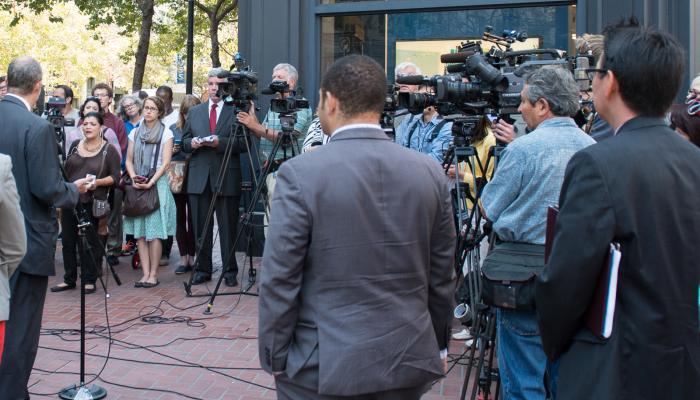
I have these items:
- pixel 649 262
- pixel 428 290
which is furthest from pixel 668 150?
pixel 428 290

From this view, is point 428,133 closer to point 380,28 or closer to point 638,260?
point 380,28

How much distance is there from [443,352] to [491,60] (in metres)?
2.64

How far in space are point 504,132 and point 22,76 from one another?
298 centimetres

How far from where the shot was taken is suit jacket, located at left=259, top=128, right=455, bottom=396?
2.33 meters

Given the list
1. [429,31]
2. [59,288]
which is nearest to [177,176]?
[59,288]

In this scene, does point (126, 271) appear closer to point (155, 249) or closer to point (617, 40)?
point (155, 249)

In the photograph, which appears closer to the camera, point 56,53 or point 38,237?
point 38,237

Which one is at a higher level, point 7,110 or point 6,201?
point 7,110

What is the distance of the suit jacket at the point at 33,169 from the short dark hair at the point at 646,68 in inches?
131

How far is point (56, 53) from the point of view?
3372cm

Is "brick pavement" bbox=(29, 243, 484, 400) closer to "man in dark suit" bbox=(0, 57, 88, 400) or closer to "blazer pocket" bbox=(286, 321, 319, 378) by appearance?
"man in dark suit" bbox=(0, 57, 88, 400)

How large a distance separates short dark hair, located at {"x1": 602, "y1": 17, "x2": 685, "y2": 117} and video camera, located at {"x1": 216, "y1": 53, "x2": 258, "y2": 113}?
196 inches

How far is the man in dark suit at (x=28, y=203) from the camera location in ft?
13.4

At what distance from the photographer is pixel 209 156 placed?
7598 mm
